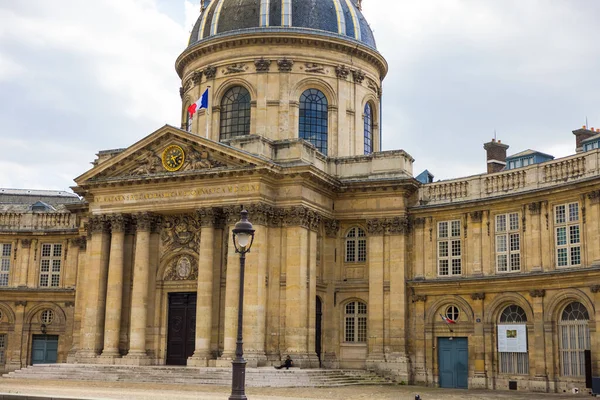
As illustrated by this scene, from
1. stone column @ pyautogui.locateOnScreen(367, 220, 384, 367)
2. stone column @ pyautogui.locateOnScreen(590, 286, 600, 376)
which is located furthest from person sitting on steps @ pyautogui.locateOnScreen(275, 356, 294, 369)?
stone column @ pyautogui.locateOnScreen(590, 286, 600, 376)

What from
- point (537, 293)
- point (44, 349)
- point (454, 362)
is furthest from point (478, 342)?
point (44, 349)

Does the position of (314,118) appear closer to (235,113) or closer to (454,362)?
(235,113)

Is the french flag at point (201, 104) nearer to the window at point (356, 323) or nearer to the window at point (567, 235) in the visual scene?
the window at point (356, 323)

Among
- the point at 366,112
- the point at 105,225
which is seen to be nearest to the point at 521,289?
the point at 366,112

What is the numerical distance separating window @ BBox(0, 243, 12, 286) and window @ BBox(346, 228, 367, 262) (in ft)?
71.5

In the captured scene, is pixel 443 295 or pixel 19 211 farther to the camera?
pixel 19 211

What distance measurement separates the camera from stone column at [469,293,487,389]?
40.3 m

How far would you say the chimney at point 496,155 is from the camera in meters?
49.8

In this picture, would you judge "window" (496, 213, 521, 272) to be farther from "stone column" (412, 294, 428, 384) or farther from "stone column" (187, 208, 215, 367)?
"stone column" (187, 208, 215, 367)

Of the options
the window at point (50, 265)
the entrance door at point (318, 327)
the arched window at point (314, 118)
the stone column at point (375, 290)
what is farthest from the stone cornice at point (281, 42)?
the entrance door at point (318, 327)

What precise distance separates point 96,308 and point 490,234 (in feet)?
65.3

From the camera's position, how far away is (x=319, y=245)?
43.7 metres

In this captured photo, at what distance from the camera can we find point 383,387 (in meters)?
38.5

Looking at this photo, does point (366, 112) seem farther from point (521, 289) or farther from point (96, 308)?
point (96, 308)
